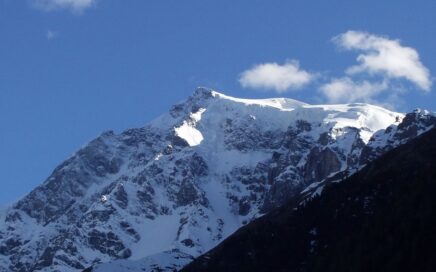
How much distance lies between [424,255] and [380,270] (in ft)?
27.0

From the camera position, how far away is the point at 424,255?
195m

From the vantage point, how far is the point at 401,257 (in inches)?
7815

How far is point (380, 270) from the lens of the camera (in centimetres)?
19925

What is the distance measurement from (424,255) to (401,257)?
4.87 meters

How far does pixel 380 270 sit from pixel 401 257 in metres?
3.96
